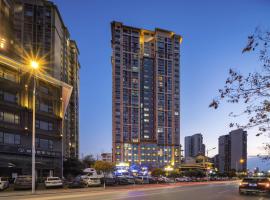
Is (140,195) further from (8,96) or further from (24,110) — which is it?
(24,110)

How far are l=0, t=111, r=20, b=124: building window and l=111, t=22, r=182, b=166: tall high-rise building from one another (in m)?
118

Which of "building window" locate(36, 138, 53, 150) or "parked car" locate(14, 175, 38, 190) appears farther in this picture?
"building window" locate(36, 138, 53, 150)

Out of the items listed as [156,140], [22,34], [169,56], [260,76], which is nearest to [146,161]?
[156,140]

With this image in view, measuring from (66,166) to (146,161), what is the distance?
4172 inches

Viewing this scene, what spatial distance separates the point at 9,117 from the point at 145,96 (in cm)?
13410

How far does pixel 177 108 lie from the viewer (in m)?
190

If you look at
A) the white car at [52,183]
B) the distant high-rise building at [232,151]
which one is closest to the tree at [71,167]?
the white car at [52,183]

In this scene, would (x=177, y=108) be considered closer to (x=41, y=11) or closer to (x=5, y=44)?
(x=41, y=11)

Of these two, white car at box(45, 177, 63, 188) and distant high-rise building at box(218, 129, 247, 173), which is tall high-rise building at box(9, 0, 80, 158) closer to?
distant high-rise building at box(218, 129, 247, 173)

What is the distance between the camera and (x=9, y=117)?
188 feet

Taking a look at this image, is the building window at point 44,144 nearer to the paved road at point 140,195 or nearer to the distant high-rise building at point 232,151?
the paved road at point 140,195

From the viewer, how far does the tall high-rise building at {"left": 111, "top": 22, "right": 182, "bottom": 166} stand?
178 metres

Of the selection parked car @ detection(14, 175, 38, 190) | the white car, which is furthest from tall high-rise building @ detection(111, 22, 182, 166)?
parked car @ detection(14, 175, 38, 190)

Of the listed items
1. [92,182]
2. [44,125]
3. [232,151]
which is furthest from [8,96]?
[232,151]
